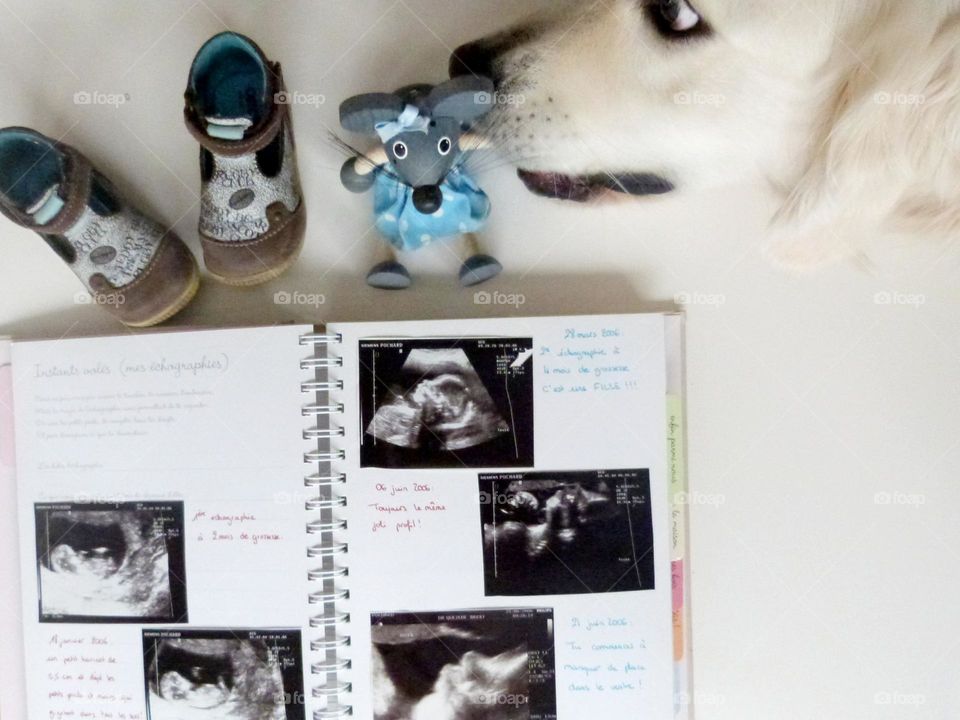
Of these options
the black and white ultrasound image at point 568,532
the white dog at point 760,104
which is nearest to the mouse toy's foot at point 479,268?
the white dog at point 760,104

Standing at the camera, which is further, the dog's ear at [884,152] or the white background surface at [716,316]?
the white background surface at [716,316]

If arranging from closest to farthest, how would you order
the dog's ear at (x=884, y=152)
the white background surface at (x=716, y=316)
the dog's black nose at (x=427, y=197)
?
the dog's ear at (x=884, y=152) → the dog's black nose at (x=427, y=197) → the white background surface at (x=716, y=316)

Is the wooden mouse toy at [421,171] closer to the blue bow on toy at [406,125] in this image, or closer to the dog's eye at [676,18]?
the blue bow on toy at [406,125]

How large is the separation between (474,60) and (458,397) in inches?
13.0

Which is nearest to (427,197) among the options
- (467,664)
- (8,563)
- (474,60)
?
(474,60)

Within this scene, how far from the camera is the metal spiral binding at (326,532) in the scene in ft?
2.43

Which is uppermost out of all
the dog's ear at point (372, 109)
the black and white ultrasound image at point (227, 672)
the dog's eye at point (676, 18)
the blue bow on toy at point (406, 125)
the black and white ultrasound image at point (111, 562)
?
the dog's eye at point (676, 18)

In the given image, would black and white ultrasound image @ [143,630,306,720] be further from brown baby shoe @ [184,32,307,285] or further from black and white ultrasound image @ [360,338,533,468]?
brown baby shoe @ [184,32,307,285]

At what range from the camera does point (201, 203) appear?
29.0 inches

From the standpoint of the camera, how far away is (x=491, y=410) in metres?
0.74

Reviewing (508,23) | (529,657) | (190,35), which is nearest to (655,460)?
(529,657)

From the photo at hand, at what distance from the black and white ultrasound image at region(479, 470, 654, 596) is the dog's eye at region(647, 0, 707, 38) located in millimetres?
422

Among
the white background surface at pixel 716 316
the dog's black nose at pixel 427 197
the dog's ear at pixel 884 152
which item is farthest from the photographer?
the white background surface at pixel 716 316

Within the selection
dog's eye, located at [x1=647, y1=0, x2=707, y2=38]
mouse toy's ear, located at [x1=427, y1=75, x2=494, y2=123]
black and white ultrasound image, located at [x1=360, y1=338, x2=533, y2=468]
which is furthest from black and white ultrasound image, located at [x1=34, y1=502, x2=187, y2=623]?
dog's eye, located at [x1=647, y1=0, x2=707, y2=38]
